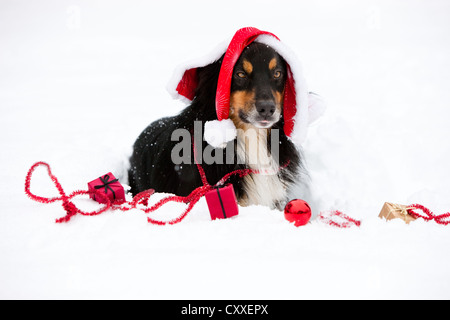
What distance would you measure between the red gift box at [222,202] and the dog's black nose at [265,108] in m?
0.48

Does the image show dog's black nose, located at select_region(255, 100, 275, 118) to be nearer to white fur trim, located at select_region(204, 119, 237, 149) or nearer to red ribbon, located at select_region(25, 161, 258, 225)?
white fur trim, located at select_region(204, 119, 237, 149)

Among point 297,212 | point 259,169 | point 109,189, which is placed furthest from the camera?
point 259,169

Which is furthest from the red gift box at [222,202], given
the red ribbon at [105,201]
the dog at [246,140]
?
the dog at [246,140]

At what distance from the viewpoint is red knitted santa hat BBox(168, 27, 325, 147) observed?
1626 millimetres

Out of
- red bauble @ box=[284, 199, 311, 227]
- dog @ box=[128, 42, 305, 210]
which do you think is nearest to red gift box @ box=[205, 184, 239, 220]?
red bauble @ box=[284, 199, 311, 227]

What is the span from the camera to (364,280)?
1.01 m

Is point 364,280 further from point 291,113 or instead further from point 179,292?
point 291,113

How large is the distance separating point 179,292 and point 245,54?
4.04 ft

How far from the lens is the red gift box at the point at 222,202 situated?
4.50 ft

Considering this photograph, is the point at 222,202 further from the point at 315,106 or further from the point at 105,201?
the point at 315,106

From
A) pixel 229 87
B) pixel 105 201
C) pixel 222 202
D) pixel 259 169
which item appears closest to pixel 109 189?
pixel 105 201

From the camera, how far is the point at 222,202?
1.38 metres

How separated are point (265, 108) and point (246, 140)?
337 mm

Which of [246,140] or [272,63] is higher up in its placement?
[272,63]
